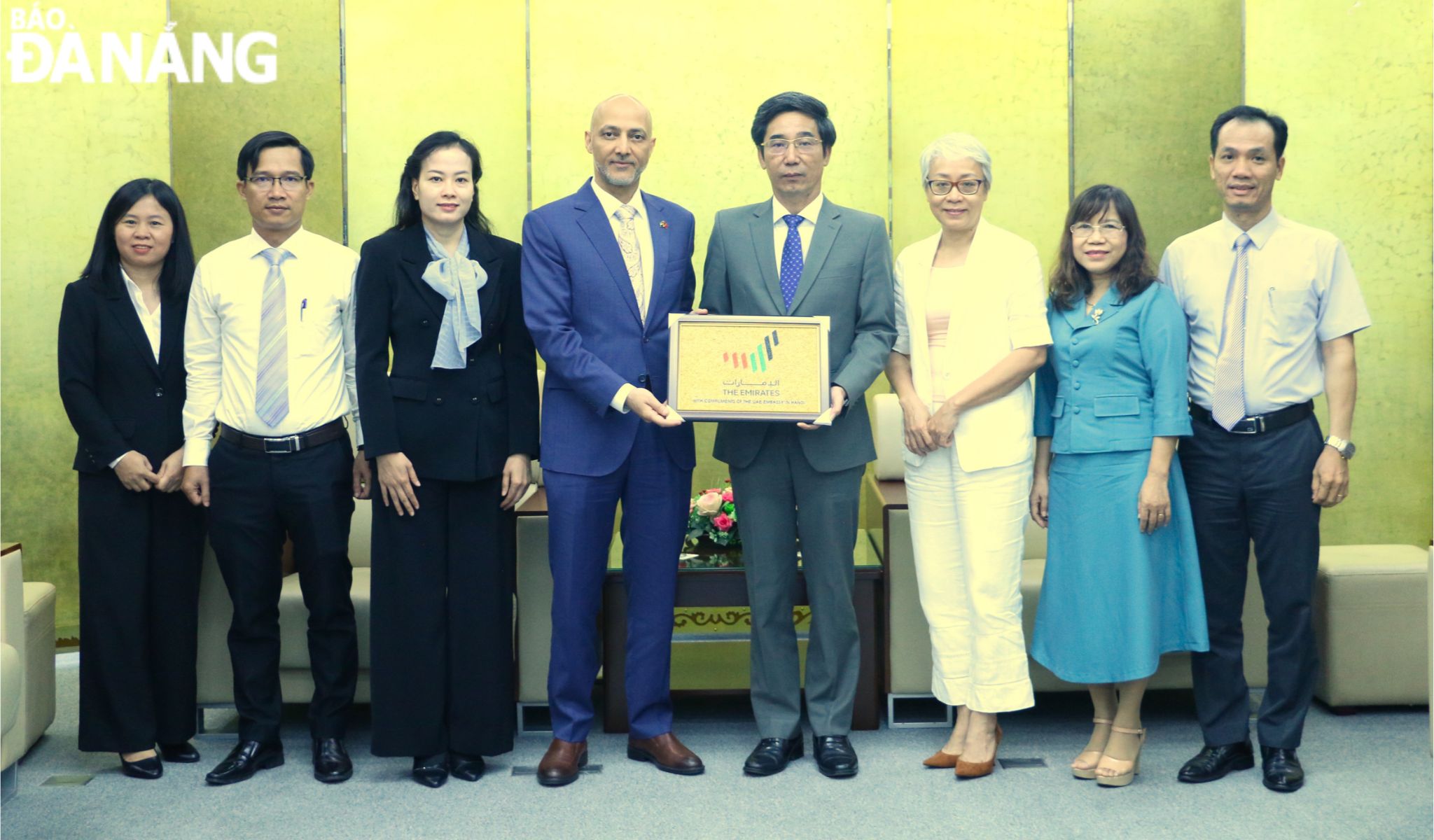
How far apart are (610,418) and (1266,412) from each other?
1.78 m

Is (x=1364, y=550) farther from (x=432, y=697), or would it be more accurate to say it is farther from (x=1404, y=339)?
(x=432, y=697)

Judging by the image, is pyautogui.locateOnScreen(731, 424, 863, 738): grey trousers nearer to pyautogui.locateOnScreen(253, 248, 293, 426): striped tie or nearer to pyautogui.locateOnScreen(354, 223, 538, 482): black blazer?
pyautogui.locateOnScreen(354, 223, 538, 482): black blazer

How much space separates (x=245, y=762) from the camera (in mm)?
3463

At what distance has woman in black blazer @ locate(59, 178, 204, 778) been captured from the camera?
11.2ft

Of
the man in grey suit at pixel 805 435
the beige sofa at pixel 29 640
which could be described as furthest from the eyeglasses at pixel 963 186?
the beige sofa at pixel 29 640

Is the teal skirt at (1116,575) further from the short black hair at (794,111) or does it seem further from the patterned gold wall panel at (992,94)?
the patterned gold wall panel at (992,94)

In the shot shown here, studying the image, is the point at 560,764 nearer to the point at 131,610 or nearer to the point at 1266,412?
the point at 131,610

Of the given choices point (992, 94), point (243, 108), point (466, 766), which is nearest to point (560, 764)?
point (466, 766)

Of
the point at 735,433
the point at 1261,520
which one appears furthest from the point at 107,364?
the point at 1261,520

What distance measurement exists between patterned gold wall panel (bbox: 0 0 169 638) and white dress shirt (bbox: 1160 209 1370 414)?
4.05 meters

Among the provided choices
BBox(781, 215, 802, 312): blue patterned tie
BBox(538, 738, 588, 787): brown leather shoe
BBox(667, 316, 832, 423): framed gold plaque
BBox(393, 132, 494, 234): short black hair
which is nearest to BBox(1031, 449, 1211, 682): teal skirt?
BBox(667, 316, 832, 423): framed gold plaque

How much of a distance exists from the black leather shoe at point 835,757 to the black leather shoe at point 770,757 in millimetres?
79

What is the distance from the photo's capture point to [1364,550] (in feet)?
13.6

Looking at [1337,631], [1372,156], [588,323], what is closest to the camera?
[588,323]
